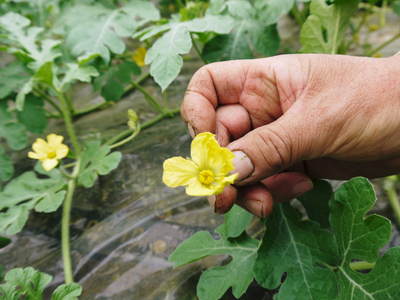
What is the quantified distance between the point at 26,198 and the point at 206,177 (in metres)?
1.15

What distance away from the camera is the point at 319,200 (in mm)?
1476

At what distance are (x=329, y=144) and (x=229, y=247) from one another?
54 centimetres

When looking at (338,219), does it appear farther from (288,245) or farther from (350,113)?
(350,113)

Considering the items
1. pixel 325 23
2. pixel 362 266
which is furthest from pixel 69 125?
pixel 362 266

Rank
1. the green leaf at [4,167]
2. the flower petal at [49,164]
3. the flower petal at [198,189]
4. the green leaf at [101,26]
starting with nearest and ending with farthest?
1. the flower petal at [198,189]
2. the flower petal at [49,164]
3. the green leaf at [4,167]
4. the green leaf at [101,26]

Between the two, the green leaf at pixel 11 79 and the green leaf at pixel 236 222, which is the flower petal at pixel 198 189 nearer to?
the green leaf at pixel 236 222

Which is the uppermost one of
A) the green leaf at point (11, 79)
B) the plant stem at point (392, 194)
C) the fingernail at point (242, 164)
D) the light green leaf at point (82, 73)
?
the fingernail at point (242, 164)

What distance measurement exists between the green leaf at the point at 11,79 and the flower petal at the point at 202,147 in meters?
1.48

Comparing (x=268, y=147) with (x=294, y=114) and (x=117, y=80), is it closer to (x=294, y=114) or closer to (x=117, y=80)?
(x=294, y=114)

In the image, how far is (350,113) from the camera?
110 centimetres

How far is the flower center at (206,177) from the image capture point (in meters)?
0.97

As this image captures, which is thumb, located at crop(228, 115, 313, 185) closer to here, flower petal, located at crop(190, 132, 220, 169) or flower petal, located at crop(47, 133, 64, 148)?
flower petal, located at crop(190, 132, 220, 169)

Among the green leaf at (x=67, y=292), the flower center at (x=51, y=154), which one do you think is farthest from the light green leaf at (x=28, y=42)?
the green leaf at (x=67, y=292)

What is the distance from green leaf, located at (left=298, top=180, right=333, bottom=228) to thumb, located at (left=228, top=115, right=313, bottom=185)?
17.0 inches
